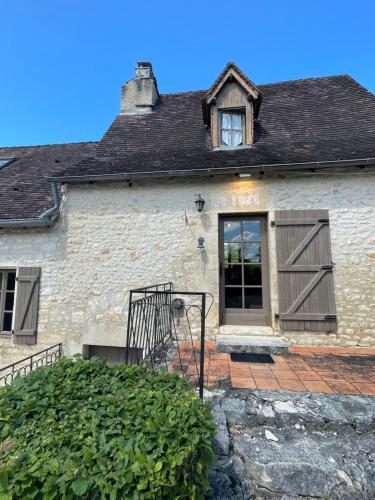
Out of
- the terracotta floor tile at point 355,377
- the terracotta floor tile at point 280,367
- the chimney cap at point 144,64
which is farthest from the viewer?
the chimney cap at point 144,64

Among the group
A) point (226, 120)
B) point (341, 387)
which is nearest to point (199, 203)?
point (226, 120)

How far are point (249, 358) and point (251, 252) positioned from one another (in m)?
2.11

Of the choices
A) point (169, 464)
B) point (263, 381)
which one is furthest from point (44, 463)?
point (263, 381)

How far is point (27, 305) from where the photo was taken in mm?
5508

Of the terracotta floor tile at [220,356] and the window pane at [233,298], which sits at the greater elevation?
the window pane at [233,298]

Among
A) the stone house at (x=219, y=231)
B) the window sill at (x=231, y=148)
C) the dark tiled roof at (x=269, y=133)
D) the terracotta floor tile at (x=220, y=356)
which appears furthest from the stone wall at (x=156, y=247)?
the window sill at (x=231, y=148)

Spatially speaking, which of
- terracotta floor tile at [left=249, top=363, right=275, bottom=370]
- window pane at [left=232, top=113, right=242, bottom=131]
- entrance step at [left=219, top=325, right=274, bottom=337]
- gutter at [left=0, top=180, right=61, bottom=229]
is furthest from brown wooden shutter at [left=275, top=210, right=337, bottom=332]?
gutter at [left=0, top=180, right=61, bottom=229]

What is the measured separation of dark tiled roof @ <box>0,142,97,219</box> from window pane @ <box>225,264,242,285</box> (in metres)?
4.40

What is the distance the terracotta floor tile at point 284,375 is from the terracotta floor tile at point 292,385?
0.28 feet

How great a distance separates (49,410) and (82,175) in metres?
4.73

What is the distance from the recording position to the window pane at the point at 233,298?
5.13m

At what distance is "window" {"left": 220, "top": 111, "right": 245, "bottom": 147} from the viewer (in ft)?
18.9

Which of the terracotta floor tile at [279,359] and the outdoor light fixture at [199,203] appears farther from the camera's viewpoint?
the outdoor light fixture at [199,203]

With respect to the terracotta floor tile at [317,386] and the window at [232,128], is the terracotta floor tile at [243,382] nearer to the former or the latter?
the terracotta floor tile at [317,386]
